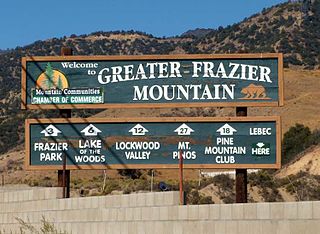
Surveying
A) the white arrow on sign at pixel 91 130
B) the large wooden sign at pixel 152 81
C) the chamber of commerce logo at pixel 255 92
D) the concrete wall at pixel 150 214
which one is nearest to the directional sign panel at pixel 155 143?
the white arrow on sign at pixel 91 130

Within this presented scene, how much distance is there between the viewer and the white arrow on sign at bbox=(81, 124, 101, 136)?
80.9ft

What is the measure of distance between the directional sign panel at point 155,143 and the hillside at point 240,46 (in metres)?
→ 55.1

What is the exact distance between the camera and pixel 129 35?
169500 mm

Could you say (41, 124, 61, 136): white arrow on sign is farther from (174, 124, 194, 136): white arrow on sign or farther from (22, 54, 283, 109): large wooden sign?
(174, 124, 194, 136): white arrow on sign

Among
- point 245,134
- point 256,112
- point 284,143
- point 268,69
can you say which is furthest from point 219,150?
point 256,112

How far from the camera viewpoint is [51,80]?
25250 millimetres

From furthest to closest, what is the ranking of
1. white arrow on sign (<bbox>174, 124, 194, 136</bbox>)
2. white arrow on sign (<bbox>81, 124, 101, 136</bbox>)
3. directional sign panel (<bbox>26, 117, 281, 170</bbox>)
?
white arrow on sign (<bbox>81, 124, 101, 136</bbox>)
white arrow on sign (<bbox>174, 124, 194, 136</bbox>)
directional sign panel (<bbox>26, 117, 281, 170</bbox>)

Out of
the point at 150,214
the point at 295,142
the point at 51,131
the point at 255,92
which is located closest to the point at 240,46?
the point at 295,142

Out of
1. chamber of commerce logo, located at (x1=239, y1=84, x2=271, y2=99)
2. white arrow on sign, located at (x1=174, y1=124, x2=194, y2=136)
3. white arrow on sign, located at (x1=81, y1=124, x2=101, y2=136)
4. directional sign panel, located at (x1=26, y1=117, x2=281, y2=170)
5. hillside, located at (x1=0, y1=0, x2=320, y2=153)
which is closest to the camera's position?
directional sign panel, located at (x1=26, y1=117, x2=281, y2=170)

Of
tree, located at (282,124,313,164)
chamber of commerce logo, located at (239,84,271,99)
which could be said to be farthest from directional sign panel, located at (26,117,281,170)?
tree, located at (282,124,313,164)

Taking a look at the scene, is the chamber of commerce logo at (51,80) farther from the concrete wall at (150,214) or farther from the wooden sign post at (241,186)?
the wooden sign post at (241,186)

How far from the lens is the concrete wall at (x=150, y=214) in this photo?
45.1 ft

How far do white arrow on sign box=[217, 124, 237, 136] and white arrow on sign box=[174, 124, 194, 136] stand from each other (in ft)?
2.76

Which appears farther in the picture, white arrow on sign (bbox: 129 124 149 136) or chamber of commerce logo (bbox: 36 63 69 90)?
chamber of commerce logo (bbox: 36 63 69 90)
